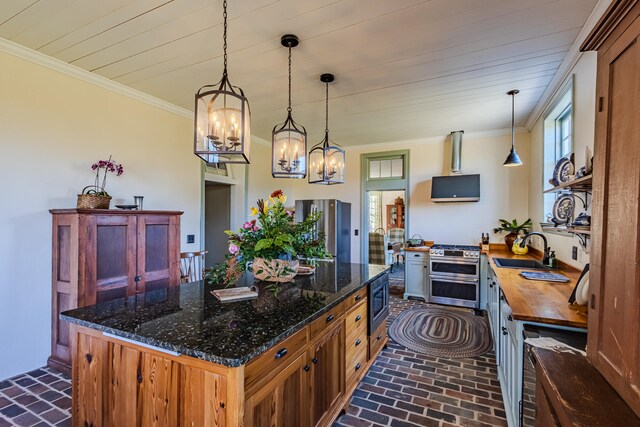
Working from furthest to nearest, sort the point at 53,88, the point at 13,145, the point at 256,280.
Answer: the point at 53,88 < the point at 13,145 < the point at 256,280

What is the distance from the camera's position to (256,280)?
227 cm

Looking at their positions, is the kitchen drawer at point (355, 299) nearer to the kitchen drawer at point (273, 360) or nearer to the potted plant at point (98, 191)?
the kitchen drawer at point (273, 360)

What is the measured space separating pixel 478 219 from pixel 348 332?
377 cm

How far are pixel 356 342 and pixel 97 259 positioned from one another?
2227 mm

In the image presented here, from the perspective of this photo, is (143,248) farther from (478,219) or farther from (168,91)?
(478,219)

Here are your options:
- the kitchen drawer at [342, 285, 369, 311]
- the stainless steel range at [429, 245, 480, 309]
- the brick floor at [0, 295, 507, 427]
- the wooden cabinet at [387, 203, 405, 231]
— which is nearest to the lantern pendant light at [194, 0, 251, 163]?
the kitchen drawer at [342, 285, 369, 311]

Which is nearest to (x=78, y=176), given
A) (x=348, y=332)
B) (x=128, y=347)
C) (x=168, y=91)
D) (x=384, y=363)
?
(x=168, y=91)

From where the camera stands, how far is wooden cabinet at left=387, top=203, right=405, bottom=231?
9352 millimetres

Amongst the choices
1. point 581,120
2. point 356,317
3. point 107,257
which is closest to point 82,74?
point 107,257

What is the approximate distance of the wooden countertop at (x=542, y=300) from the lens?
1.49 meters

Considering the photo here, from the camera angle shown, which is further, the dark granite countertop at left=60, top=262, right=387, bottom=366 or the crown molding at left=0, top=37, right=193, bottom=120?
the crown molding at left=0, top=37, right=193, bottom=120

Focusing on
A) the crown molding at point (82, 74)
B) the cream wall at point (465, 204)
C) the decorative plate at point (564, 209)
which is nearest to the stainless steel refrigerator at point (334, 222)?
the cream wall at point (465, 204)

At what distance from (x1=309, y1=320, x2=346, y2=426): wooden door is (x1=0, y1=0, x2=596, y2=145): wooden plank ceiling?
82.4 inches

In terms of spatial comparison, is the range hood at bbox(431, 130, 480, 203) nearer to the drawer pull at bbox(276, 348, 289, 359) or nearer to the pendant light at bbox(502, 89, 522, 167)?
the pendant light at bbox(502, 89, 522, 167)
